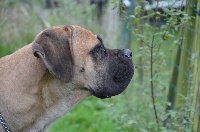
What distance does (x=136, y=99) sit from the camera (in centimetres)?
657

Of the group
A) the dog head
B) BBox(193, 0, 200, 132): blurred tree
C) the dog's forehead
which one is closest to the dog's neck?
the dog head

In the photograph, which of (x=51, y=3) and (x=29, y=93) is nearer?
(x=29, y=93)

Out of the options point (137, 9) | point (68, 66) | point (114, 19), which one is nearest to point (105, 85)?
point (68, 66)

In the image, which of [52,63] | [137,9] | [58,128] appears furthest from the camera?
[58,128]

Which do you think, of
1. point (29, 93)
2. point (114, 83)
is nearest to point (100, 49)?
point (114, 83)

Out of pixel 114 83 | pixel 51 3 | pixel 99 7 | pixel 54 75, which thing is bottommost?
pixel 99 7

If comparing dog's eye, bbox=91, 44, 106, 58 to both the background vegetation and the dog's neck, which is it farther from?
the background vegetation

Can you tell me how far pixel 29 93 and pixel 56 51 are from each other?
1.22 ft

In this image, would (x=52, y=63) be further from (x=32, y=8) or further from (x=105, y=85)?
(x=32, y=8)

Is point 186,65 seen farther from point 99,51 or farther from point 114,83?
point 99,51

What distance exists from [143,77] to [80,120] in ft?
3.18

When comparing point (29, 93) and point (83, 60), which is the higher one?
point (83, 60)

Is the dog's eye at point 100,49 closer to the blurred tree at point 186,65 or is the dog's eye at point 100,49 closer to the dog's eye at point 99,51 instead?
the dog's eye at point 99,51

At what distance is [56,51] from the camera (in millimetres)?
3773
